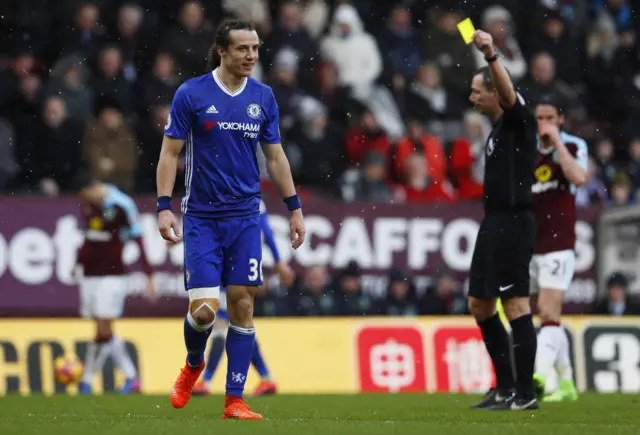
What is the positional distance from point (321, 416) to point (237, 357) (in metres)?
1.30

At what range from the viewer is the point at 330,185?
63.9 feet

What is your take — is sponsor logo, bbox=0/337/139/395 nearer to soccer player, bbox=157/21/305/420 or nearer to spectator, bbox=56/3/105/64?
spectator, bbox=56/3/105/64

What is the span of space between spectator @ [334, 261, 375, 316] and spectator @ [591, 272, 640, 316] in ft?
9.68

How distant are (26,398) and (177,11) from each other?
866 cm

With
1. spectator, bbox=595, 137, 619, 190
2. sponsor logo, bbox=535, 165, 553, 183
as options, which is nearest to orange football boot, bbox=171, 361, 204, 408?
sponsor logo, bbox=535, 165, 553, 183

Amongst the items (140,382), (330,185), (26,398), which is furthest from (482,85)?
(330,185)

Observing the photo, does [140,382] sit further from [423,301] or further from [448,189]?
[448,189]

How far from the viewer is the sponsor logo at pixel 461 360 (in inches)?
665

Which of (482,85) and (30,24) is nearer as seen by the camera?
(482,85)

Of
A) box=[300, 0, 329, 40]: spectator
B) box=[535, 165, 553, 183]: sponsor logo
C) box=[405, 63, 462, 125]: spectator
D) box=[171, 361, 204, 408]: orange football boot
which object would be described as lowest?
box=[171, 361, 204, 408]: orange football boot

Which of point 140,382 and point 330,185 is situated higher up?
point 330,185

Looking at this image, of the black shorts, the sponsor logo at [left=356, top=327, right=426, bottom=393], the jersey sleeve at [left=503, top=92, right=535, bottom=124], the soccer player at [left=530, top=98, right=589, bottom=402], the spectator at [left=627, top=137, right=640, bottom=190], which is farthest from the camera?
the spectator at [left=627, top=137, right=640, bottom=190]

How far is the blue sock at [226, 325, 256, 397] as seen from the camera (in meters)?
9.41

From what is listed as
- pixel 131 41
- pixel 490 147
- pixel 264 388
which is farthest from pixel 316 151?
pixel 490 147
